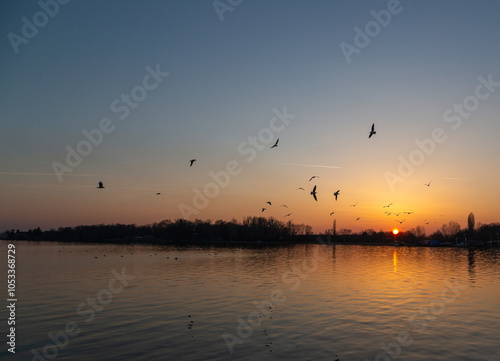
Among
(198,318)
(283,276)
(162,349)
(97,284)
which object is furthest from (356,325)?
(97,284)

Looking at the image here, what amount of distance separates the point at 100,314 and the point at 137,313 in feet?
8.37

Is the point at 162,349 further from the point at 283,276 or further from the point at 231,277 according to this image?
the point at 283,276

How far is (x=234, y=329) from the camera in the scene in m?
22.9

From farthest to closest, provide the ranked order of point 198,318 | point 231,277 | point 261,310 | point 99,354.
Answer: point 231,277, point 261,310, point 198,318, point 99,354

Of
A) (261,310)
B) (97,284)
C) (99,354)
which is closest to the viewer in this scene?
(99,354)

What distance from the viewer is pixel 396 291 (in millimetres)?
38562

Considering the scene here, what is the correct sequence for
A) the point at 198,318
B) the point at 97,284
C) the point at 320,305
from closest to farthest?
the point at 198,318, the point at 320,305, the point at 97,284

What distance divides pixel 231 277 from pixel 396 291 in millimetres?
19404

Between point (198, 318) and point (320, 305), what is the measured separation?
10.1 meters

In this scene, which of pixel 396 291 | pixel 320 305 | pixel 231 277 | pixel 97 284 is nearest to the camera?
pixel 320 305

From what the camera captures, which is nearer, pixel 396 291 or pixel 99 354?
pixel 99 354

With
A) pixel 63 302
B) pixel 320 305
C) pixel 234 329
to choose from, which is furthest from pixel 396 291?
pixel 63 302

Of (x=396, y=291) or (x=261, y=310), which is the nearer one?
(x=261, y=310)

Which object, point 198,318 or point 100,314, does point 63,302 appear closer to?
point 100,314
